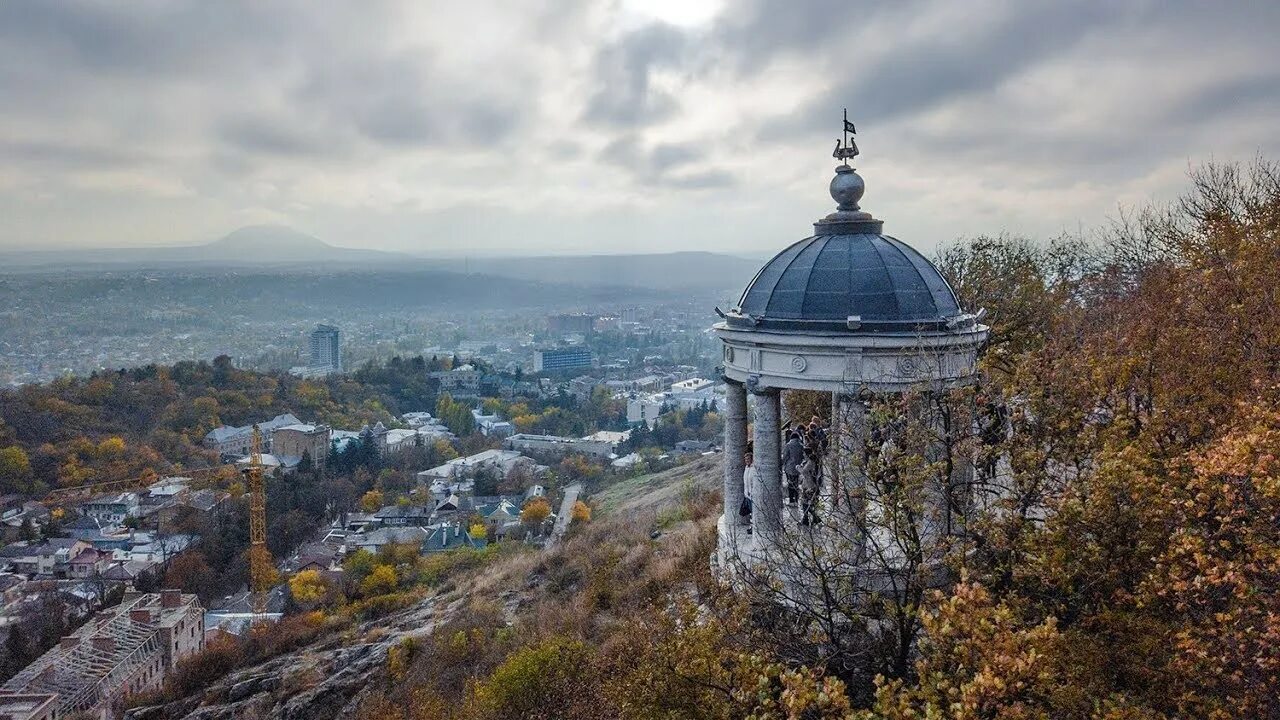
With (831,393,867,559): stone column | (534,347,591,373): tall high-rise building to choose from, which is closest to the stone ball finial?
(831,393,867,559): stone column

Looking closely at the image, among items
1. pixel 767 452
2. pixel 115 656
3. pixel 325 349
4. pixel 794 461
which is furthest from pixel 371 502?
pixel 325 349

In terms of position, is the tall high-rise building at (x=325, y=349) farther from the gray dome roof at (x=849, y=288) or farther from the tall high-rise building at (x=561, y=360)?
the gray dome roof at (x=849, y=288)

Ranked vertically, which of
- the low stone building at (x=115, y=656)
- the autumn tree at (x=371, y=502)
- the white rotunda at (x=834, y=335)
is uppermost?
the white rotunda at (x=834, y=335)

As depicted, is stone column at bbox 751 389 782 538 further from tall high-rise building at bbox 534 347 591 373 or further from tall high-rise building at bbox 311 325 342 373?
tall high-rise building at bbox 311 325 342 373

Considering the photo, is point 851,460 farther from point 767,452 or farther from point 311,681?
point 311,681

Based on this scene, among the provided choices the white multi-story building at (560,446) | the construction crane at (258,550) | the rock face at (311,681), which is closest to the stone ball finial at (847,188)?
the rock face at (311,681)

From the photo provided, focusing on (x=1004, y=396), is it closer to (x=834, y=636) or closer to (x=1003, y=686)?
(x=834, y=636)

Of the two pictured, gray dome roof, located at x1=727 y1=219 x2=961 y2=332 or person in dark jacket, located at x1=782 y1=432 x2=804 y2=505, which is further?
person in dark jacket, located at x1=782 y1=432 x2=804 y2=505

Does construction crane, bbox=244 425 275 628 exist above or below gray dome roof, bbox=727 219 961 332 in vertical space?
below
